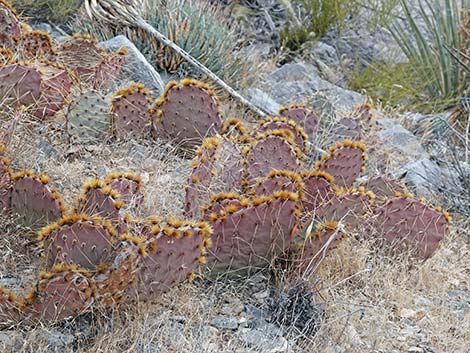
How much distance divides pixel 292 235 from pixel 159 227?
69cm

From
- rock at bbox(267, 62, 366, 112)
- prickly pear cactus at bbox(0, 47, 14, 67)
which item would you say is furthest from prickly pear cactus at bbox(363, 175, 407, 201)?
rock at bbox(267, 62, 366, 112)

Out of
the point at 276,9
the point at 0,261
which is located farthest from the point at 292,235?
the point at 276,9

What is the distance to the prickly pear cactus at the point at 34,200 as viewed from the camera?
10.6 ft

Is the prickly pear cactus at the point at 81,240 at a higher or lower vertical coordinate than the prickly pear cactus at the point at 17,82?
higher

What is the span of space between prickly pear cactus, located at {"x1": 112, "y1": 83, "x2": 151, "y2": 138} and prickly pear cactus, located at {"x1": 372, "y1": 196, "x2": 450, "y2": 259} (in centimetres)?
146

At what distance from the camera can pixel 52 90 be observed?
14.6 feet

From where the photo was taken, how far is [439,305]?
144 inches

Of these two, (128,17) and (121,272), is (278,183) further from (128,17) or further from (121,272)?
(128,17)

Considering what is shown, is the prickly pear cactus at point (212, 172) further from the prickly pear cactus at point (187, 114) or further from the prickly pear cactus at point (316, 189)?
the prickly pear cactus at point (187, 114)

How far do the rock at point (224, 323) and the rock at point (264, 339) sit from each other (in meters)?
0.04

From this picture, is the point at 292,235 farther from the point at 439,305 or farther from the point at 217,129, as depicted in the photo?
the point at 217,129

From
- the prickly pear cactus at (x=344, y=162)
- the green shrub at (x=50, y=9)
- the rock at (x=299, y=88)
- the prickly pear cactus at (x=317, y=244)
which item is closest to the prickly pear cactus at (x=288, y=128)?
the prickly pear cactus at (x=344, y=162)

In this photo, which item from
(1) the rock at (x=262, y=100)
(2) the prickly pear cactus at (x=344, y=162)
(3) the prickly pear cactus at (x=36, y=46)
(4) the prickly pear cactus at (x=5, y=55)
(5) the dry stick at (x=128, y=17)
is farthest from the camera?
(1) the rock at (x=262, y=100)

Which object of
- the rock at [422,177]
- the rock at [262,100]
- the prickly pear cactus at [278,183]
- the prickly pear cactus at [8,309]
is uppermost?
the prickly pear cactus at [278,183]
